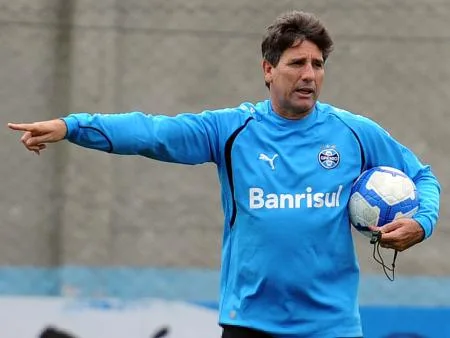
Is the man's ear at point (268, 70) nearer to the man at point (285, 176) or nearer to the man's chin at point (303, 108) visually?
the man at point (285, 176)

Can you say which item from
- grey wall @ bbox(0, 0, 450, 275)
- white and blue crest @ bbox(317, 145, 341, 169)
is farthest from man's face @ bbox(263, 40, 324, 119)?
grey wall @ bbox(0, 0, 450, 275)

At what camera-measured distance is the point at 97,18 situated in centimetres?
660

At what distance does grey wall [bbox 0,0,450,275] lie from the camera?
661 centimetres

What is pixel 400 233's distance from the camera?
4191 mm

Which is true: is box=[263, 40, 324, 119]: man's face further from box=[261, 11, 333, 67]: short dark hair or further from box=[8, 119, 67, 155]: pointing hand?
box=[8, 119, 67, 155]: pointing hand

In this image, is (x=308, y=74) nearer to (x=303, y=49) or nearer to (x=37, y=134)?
(x=303, y=49)

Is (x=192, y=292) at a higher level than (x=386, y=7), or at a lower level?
lower

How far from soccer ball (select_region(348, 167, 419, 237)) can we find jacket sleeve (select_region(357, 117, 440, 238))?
0.26 feet

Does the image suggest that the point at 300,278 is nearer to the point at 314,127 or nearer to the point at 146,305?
the point at 314,127

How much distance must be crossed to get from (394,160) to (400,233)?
1.36 feet

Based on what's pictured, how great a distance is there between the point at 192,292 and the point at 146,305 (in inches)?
10.9

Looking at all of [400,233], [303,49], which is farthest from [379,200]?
[303,49]

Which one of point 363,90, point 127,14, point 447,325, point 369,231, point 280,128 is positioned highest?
point 127,14

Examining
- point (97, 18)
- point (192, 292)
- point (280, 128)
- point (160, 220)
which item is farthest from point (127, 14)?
point (280, 128)
